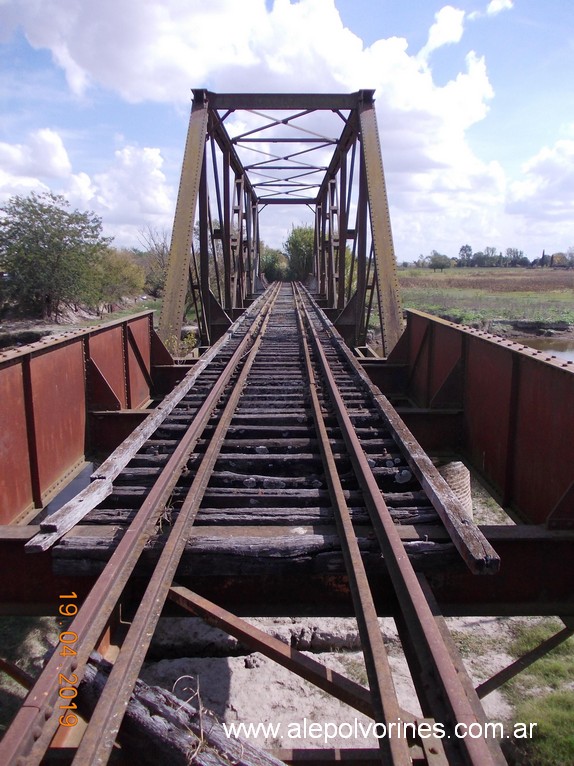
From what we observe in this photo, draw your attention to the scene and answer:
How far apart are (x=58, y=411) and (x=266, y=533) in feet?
8.43

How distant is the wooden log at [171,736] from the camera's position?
176cm

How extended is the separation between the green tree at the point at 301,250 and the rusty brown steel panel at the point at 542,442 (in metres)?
39.4

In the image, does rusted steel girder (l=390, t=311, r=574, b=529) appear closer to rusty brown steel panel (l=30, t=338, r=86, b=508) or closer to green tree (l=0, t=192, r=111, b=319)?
rusty brown steel panel (l=30, t=338, r=86, b=508)

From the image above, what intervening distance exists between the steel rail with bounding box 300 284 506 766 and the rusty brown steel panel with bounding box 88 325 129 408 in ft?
10.1

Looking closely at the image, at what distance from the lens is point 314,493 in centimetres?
330

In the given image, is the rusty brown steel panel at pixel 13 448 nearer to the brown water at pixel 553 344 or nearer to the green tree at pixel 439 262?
the brown water at pixel 553 344

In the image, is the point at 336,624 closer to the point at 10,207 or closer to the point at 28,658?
the point at 28,658

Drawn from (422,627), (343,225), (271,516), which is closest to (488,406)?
(271,516)

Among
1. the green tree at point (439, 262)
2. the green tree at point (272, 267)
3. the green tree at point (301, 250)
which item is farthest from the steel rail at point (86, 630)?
the green tree at point (439, 262)

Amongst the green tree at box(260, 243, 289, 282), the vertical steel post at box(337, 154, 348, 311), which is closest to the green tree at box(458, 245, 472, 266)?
the green tree at box(260, 243, 289, 282)

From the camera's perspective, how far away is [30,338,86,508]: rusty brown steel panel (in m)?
4.23

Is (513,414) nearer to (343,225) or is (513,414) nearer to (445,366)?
(445,366)

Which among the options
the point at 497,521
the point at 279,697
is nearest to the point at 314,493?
the point at 279,697

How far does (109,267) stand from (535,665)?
109 ft
